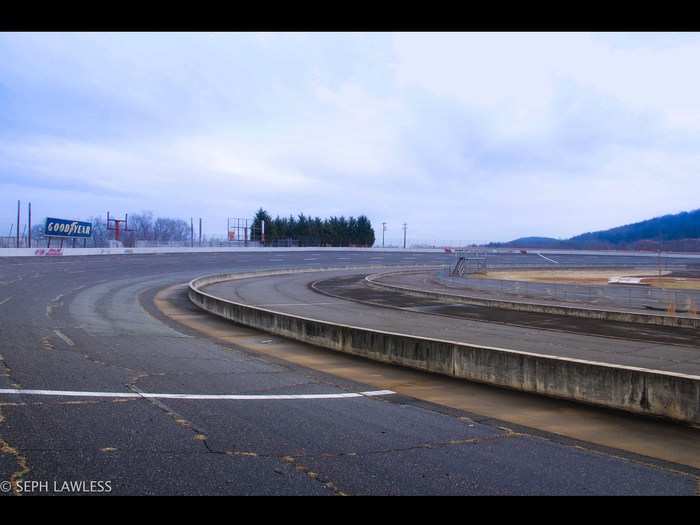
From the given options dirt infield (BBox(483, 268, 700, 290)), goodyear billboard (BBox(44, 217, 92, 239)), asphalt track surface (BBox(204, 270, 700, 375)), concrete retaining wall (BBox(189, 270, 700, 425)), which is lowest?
asphalt track surface (BBox(204, 270, 700, 375))

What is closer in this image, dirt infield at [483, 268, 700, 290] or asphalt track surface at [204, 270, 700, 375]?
asphalt track surface at [204, 270, 700, 375]

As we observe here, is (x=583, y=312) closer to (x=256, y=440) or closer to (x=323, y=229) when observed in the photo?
(x=256, y=440)

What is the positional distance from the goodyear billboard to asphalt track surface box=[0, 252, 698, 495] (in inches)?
2318

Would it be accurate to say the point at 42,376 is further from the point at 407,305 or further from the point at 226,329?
the point at 407,305

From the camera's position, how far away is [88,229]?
235 ft

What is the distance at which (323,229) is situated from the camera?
145m

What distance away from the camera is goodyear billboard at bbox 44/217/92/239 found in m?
64.8
